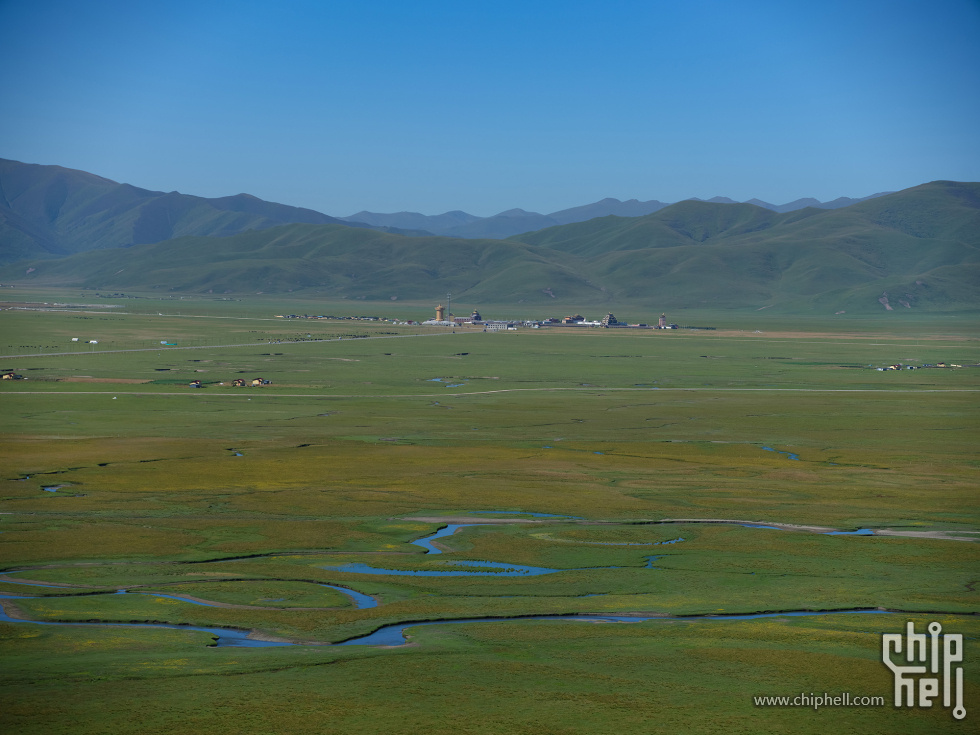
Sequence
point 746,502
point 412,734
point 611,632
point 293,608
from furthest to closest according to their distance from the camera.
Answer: point 746,502 → point 293,608 → point 611,632 → point 412,734

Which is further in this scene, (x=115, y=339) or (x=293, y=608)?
(x=115, y=339)

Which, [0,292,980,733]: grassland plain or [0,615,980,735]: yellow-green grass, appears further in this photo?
[0,292,980,733]: grassland plain

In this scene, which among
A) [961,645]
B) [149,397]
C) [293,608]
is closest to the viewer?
[961,645]

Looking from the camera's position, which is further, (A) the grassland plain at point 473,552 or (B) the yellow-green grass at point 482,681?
(A) the grassland plain at point 473,552

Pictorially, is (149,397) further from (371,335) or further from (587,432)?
(371,335)

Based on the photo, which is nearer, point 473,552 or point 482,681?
point 482,681

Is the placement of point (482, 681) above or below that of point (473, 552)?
below

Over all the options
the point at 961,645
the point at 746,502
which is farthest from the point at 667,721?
the point at 746,502
